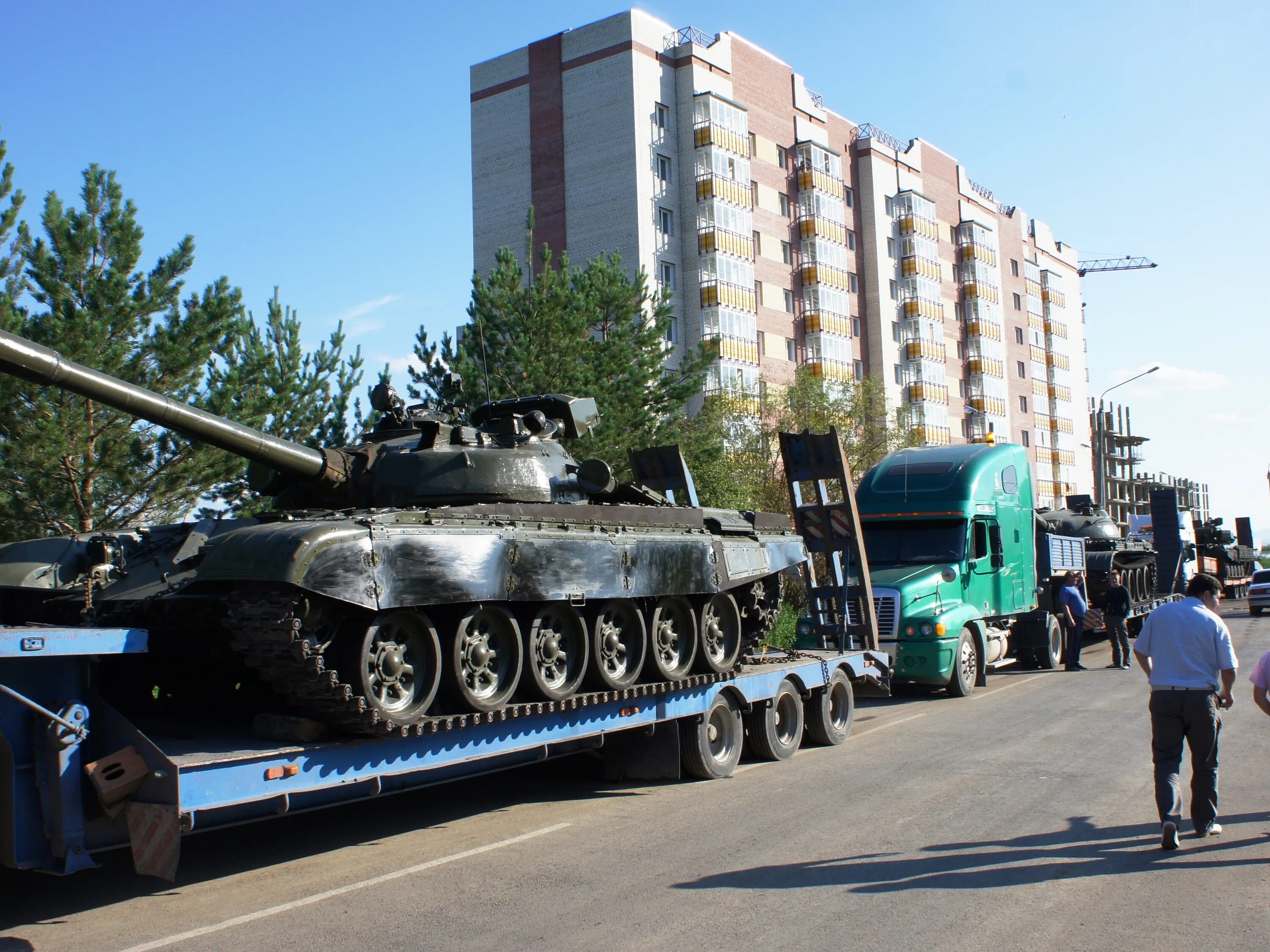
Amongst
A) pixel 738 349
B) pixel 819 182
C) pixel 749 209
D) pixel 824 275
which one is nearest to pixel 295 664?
pixel 738 349

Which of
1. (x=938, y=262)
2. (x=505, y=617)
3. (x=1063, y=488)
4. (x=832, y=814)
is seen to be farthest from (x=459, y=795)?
(x=1063, y=488)

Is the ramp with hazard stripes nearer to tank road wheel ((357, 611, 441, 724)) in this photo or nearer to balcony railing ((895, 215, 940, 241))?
tank road wheel ((357, 611, 441, 724))

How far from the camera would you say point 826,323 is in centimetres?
4738

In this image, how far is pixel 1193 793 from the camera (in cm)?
721

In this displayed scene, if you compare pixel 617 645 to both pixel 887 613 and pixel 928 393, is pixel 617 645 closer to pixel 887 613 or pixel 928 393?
pixel 887 613

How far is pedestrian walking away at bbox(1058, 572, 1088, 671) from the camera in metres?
19.7

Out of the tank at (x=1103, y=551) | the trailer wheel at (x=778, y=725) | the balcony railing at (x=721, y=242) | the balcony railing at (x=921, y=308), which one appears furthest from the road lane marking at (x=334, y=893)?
the balcony railing at (x=921, y=308)

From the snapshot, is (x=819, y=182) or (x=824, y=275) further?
(x=824, y=275)

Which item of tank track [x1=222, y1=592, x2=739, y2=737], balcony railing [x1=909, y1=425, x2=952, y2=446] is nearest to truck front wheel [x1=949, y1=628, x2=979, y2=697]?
tank track [x1=222, y1=592, x2=739, y2=737]

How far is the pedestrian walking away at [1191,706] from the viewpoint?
710cm

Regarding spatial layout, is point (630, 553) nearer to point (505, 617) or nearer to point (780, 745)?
point (505, 617)

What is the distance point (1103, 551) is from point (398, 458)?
18.7 metres

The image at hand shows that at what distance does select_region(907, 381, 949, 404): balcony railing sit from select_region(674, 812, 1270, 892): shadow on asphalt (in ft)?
152

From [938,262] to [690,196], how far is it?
58.8 feet
